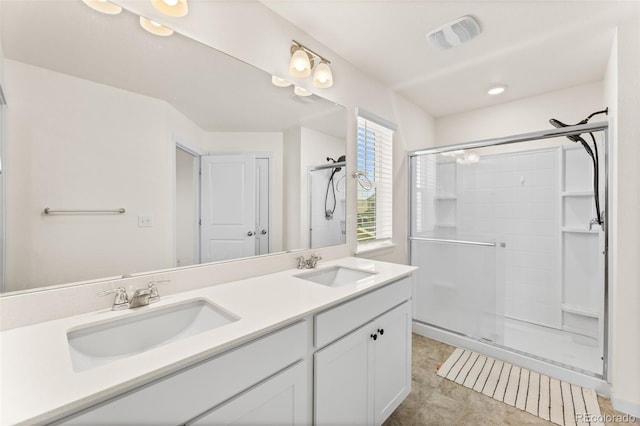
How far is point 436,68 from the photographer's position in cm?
230

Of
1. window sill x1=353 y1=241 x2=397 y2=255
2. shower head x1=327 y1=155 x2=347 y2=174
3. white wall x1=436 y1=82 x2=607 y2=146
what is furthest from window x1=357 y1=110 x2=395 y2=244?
white wall x1=436 y1=82 x2=607 y2=146

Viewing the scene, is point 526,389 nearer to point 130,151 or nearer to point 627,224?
point 627,224

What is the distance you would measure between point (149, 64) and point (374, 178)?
1.80m

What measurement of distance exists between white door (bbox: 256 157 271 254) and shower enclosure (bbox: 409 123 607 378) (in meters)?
1.78

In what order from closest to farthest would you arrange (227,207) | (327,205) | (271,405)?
(271,405) < (227,207) < (327,205)

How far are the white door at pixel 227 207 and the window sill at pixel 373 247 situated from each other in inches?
39.3

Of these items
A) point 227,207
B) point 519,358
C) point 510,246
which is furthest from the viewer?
point 510,246

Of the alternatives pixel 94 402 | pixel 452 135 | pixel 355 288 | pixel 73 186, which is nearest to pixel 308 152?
pixel 355 288

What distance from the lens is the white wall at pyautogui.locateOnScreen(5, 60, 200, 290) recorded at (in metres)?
0.88

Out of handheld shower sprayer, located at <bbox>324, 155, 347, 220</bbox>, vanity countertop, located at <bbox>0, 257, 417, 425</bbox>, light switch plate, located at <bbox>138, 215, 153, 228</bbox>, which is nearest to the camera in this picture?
vanity countertop, located at <bbox>0, 257, 417, 425</bbox>

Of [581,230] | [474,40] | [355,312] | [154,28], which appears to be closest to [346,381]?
[355,312]

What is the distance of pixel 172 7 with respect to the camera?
119 cm

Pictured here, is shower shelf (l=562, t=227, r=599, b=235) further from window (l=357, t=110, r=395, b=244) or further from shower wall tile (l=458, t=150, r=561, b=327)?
window (l=357, t=110, r=395, b=244)

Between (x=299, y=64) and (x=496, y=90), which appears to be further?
(x=496, y=90)
